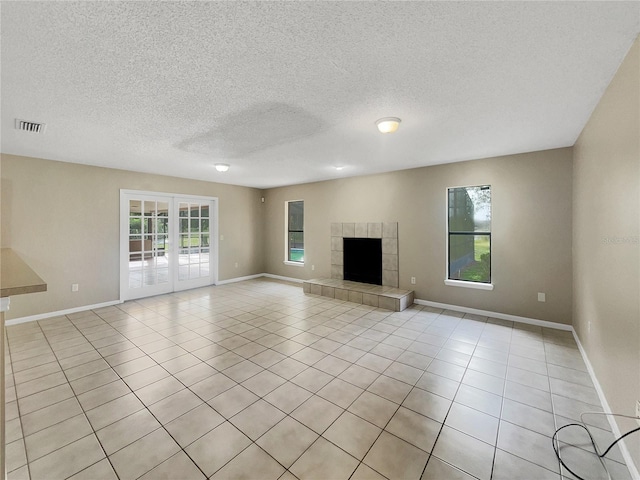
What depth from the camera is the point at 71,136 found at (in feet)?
10.6

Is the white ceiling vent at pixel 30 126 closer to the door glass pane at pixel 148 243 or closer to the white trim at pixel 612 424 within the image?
the door glass pane at pixel 148 243

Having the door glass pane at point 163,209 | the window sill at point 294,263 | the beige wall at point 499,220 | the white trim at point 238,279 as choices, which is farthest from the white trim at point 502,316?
the door glass pane at point 163,209

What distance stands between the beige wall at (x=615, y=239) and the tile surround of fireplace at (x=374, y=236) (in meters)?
2.73

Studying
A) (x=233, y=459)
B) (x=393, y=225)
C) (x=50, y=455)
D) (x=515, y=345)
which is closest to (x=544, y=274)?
(x=515, y=345)

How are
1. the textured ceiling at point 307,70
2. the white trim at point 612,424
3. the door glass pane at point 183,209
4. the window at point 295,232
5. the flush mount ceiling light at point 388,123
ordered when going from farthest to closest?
the window at point 295,232
the door glass pane at point 183,209
the flush mount ceiling light at point 388,123
the white trim at point 612,424
the textured ceiling at point 307,70

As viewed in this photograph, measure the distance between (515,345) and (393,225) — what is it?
8.80ft

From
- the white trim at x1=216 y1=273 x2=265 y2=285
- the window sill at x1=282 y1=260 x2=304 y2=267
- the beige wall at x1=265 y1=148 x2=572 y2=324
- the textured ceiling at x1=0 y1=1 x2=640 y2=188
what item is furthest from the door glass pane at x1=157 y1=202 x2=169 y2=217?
the beige wall at x1=265 y1=148 x2=572 y2=324

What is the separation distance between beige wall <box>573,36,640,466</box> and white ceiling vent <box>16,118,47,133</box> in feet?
16.4

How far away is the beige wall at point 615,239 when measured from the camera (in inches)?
65.1

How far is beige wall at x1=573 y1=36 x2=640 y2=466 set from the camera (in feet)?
5.43

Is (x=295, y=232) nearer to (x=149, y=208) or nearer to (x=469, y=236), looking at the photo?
(x=149, y=208)

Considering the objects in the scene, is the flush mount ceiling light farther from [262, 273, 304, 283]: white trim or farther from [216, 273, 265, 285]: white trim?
[216, 273, 265, 285]: white trim

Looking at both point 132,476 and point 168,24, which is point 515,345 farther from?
point 168,24

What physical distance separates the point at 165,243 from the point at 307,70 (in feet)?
17.1
